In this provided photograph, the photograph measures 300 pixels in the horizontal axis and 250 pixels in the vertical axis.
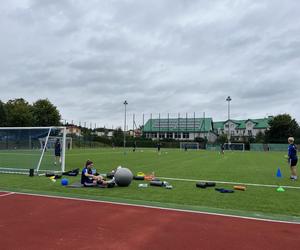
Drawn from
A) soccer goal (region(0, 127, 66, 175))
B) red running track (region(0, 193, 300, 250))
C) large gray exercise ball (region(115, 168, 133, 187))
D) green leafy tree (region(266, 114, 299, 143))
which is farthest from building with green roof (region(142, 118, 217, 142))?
red running track (region(0, 193, 300, 250))

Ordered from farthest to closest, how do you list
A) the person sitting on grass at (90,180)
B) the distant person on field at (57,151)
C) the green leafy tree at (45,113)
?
the green leafy tree at (45,113)
the distant person on field at (57,151)
the person sitting on grass at (90,180)

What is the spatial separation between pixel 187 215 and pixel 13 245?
429 centimetres

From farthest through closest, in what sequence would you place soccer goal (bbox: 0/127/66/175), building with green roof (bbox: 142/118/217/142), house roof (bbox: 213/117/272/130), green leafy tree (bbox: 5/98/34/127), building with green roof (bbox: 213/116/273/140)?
building with green roof (bbox: 213/116/273/140), house roof (bbox: 213/117/272/130), building with green roof (bbox: 142/118/217/142), green leafy tree (bbox: 5/98/34/127), soccer goal (bbox: 0/127/66/175)

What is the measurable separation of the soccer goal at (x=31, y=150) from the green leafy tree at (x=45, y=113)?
194 feet

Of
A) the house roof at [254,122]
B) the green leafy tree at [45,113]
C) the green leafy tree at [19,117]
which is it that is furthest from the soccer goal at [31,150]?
the house roof at [254,122]

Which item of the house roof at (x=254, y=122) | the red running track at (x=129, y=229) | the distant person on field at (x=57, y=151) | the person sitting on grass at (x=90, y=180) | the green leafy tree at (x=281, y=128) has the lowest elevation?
the red running track at (x=129, y=229)

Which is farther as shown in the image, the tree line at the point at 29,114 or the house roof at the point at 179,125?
the house roof at the point at 179,125

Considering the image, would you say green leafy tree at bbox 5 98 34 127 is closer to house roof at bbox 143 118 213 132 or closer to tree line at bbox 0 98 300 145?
tree line at bbox 0 98 300 145

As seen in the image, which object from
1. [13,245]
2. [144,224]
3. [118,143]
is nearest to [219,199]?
[144,224]

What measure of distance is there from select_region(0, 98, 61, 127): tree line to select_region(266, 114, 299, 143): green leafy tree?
60.8m

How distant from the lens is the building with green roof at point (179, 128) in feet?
378

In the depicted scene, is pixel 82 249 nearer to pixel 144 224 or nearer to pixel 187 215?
pixel 144 224

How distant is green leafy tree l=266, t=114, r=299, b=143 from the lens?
298 ft

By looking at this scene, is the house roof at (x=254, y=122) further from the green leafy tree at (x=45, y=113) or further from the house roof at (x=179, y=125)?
the green leafy tree at (x=45, y=113)
